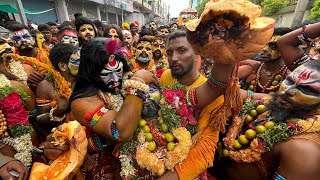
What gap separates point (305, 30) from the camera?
221cm

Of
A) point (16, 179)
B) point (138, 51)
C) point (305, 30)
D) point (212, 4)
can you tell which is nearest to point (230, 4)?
point (212, 4)

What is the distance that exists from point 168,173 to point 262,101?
4.10ft

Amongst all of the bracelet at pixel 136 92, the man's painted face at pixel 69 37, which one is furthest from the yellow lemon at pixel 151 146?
the man's painted face at pixel 69 37

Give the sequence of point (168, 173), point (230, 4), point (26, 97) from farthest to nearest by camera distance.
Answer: point (26, 97)
point (168, 173)
point (230, 4)

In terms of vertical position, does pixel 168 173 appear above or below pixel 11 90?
below

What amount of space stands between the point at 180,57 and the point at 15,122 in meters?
1.97

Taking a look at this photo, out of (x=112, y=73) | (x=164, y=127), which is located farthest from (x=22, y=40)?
(x=164, y=127)

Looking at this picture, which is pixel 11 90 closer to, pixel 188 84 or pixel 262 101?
pixel 188 84

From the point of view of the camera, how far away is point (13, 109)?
2146 millimetres

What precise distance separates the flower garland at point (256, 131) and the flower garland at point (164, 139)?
48cm

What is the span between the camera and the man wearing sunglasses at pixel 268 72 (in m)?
3.15

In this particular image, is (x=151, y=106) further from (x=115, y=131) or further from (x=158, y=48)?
(x=158, y=48)

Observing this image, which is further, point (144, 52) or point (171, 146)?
point (144, 52)

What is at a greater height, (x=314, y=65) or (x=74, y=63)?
(x=314, y=65)
